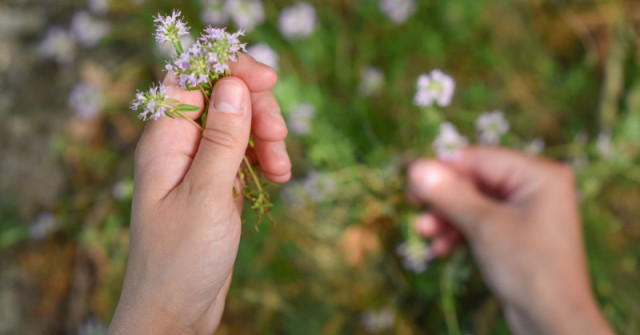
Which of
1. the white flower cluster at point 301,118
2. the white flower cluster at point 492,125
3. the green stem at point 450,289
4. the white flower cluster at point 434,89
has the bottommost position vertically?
the green stem at point 450,289

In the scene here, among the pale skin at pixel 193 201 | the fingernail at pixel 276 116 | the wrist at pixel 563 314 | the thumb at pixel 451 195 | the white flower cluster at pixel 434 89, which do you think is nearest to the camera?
the pale skin at pixel 193 201

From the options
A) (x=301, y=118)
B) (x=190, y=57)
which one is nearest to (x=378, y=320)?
(x=301, y=118)

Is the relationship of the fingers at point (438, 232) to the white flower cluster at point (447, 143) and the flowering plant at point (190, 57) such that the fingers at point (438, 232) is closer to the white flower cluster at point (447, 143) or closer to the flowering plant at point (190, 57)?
the white flower cluster at point (447, 143)

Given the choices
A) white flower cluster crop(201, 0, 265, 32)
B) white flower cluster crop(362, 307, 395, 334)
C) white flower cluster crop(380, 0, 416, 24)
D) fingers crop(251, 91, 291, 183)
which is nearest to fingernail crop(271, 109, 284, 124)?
fingers crop(251, 91, 291, 183)

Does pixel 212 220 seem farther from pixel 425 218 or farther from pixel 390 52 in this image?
pixel 390 52

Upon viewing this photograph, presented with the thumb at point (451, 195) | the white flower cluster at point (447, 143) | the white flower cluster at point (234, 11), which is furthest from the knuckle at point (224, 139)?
the white flower cluster at point (234, 11)

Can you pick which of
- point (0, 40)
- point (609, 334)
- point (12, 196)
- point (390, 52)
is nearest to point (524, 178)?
point (609, 334)
